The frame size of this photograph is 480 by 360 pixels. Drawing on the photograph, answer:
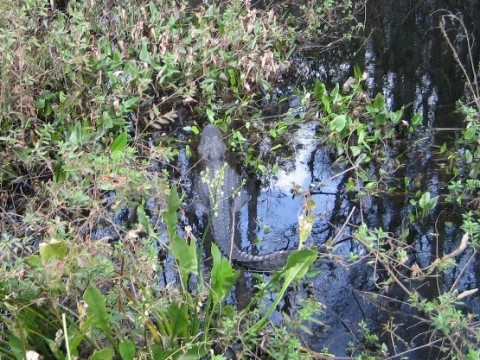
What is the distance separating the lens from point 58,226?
2732 millimetres

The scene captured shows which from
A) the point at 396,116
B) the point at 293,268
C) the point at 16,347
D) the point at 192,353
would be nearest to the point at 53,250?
the point at 16,347

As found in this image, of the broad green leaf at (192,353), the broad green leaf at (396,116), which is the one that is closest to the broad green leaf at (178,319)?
the broad green leaf at (192,353)

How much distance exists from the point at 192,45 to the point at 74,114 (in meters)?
1.39

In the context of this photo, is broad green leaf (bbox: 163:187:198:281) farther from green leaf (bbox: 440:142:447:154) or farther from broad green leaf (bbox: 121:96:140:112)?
green leaf (bbox: 440:142:447:154)

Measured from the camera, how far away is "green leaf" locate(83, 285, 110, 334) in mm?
2262

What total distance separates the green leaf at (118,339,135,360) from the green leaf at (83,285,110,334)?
0.11 m

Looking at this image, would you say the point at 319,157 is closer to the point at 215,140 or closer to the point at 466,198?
the point at 215,140

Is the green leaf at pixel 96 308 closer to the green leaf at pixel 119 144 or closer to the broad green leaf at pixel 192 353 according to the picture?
the broad green leaf at pixel 192 353

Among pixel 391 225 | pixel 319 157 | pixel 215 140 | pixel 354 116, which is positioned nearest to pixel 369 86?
pixel 354 116

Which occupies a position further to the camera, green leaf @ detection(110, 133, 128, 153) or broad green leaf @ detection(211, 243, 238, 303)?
green leaf @ detection(110, 133, 128, 153)

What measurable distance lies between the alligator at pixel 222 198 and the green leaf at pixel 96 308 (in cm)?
69

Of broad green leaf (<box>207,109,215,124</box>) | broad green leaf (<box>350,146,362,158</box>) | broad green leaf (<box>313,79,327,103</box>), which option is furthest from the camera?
broad green leaf (<box>313,79,327,103</box>)

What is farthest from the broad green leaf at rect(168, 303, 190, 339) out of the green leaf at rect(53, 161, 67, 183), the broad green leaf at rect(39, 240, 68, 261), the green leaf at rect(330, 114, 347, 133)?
the green leaf at rect(330, 114, 347, 133)

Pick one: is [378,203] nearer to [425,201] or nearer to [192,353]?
[425,201]
